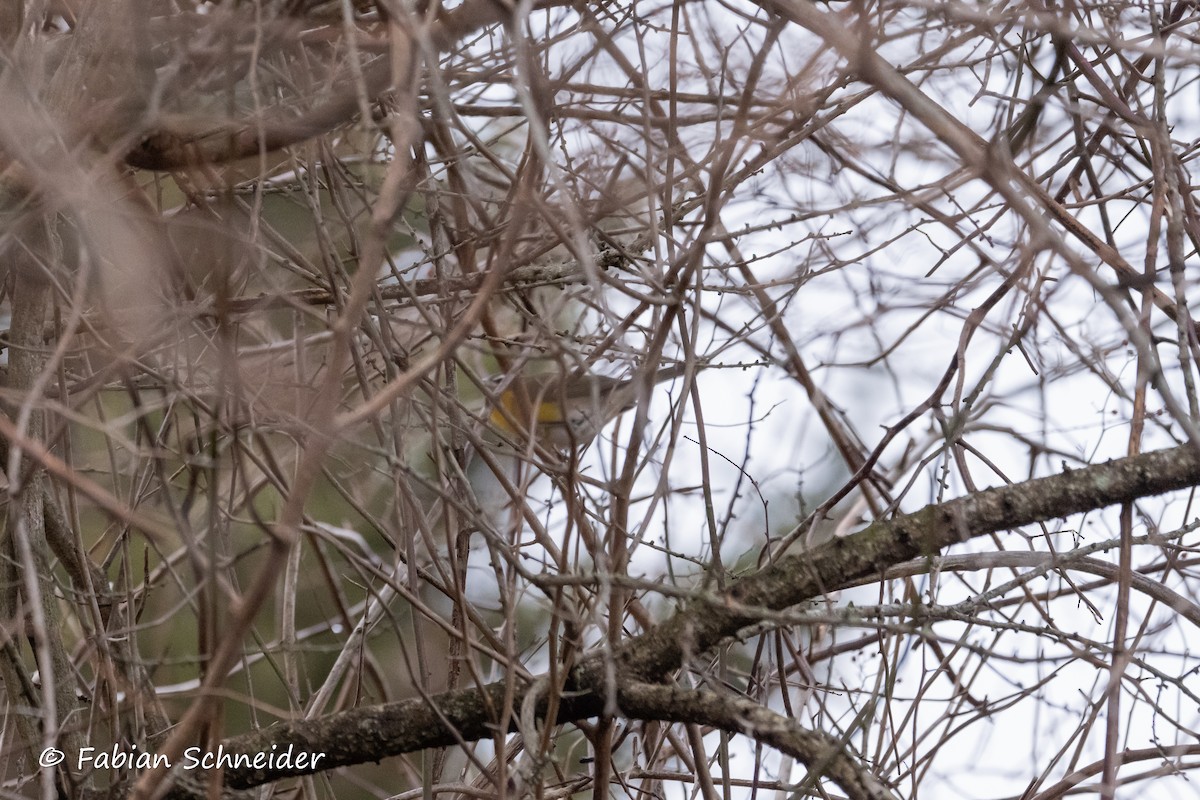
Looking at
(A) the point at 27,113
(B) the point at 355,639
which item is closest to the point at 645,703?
(B) the point at 355,639

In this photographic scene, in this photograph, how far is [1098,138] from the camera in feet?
5.59

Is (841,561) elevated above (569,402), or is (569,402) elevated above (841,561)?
(569,402)

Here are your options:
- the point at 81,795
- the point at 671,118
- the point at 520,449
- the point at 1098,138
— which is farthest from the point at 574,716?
the point at 1098,138

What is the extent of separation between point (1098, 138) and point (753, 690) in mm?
1119

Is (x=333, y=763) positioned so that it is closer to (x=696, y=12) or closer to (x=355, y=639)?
(x=355, y=639)

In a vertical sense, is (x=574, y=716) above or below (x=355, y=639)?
below

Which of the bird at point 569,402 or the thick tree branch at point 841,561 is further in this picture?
the thick tree branch at point 841,561

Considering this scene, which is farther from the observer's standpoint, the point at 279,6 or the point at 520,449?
the point at 520,449

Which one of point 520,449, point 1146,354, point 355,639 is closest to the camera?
→ point 1146,354

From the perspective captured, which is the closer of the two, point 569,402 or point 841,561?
point 841,561

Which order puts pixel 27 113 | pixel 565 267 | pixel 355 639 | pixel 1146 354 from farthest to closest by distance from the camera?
pixel 565 267
pixel 355 639
pixel 27 113
pixel 1146 354

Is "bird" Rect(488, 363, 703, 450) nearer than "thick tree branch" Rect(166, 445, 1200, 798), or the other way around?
"bird" Rect(488, 363, 703, 450)

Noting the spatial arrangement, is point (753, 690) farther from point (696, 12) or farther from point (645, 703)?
point (696, 12)

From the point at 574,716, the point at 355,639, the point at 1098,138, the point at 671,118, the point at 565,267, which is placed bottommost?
the point at 574,716
